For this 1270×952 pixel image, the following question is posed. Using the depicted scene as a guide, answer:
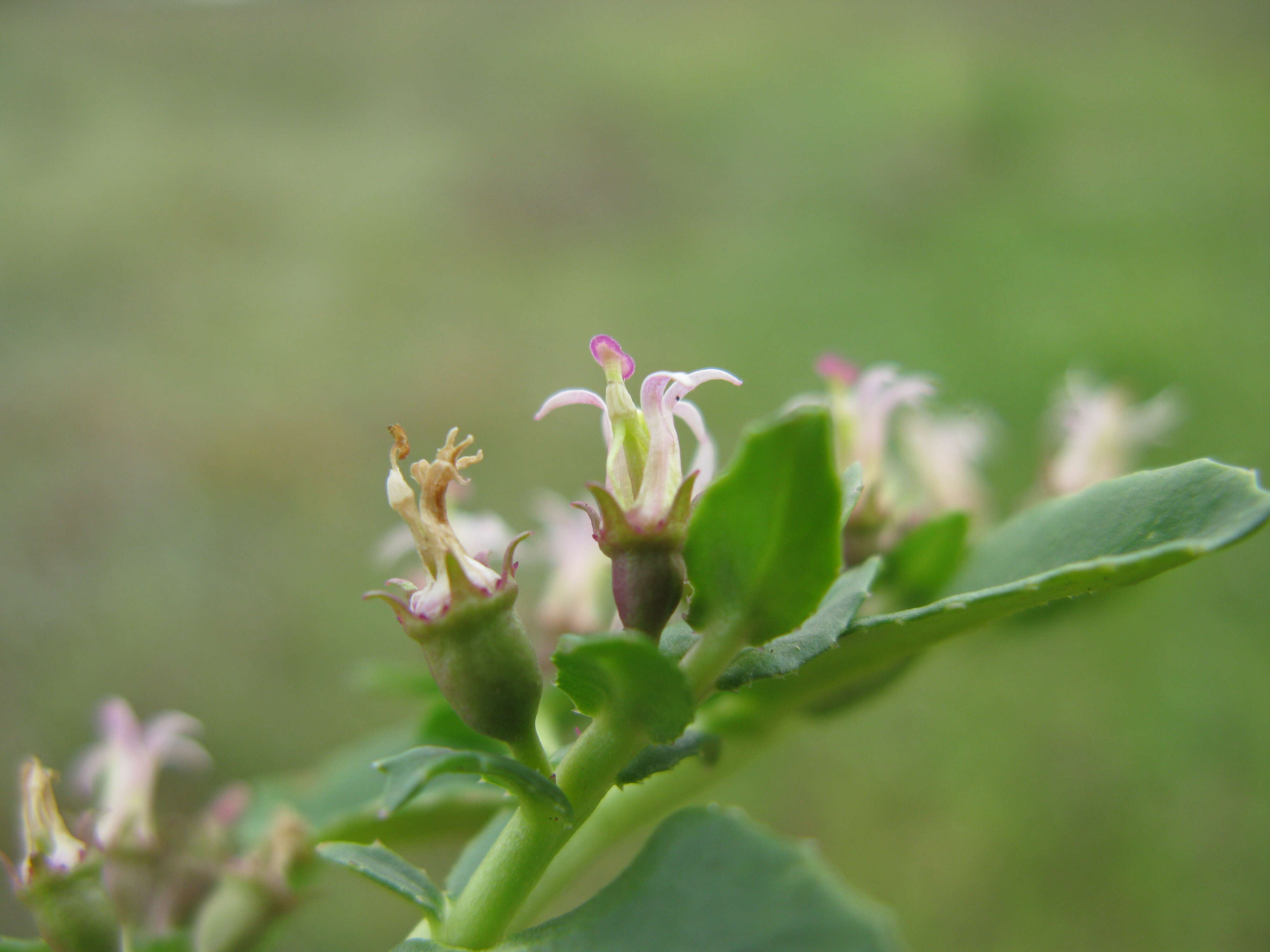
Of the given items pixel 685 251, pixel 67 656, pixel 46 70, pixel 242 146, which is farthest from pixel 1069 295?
pixel 46 70

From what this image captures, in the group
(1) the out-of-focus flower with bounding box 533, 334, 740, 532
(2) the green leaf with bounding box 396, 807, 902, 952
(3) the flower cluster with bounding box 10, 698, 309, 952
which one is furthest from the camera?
(3) the flower cluster with bounding box 10, 698, 309, 952

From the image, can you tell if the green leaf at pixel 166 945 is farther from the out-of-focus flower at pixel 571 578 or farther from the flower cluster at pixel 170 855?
the out-of-focus flower at pixel 571 578

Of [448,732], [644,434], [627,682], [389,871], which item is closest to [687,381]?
[644,434]

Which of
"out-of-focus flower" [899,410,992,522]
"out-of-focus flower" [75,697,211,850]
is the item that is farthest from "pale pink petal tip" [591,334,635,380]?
"out-of-focus flower" [899,410,992,522]

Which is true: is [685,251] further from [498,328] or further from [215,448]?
[215,448]

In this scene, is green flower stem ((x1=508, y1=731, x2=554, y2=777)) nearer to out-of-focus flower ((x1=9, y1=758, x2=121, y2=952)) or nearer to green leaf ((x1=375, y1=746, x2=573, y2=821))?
green leaf ((x1=375, y1=746, x2=573, y2=821))

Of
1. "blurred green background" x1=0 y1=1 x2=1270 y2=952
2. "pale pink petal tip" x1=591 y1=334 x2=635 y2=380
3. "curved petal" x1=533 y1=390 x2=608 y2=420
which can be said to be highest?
"pale pink petal tip" x1=591 y1=334 x2=635 y2=380
